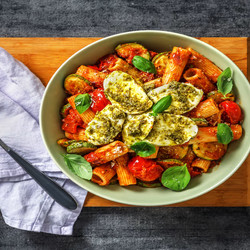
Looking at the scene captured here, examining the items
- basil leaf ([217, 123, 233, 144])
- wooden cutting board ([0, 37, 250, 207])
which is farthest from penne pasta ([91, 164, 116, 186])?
basil leaf ([217, 123, 233, 144])

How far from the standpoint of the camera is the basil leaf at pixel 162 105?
2039 mm

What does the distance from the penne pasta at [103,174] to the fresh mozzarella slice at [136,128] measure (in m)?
0.25

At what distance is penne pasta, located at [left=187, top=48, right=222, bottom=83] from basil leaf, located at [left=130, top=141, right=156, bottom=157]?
2.41 feet

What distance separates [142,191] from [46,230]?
39.3 inches

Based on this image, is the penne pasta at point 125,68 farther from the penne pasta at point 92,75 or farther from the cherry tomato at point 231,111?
the cherry tomato at point 231,111

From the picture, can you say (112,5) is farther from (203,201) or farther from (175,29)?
(203,201)

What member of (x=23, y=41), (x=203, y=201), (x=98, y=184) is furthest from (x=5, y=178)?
(x=203, y=201)

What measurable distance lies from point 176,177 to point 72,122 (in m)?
0.86

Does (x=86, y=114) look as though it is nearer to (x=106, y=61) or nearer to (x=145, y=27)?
(x=106, y=61)

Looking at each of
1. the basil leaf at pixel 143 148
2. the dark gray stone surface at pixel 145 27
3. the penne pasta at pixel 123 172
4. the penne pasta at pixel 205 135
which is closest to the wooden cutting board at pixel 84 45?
the dark gray stone surface at pixel 145 27

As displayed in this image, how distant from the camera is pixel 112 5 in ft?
9.37

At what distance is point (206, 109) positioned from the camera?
2.15 metres

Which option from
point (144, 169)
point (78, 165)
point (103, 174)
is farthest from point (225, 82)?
point (78, 165)

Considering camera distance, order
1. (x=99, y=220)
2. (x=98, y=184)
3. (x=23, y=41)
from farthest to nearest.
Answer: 1. (x=99, y=220)
2. (x=23, y=41)
3. (x=98, y=184)
